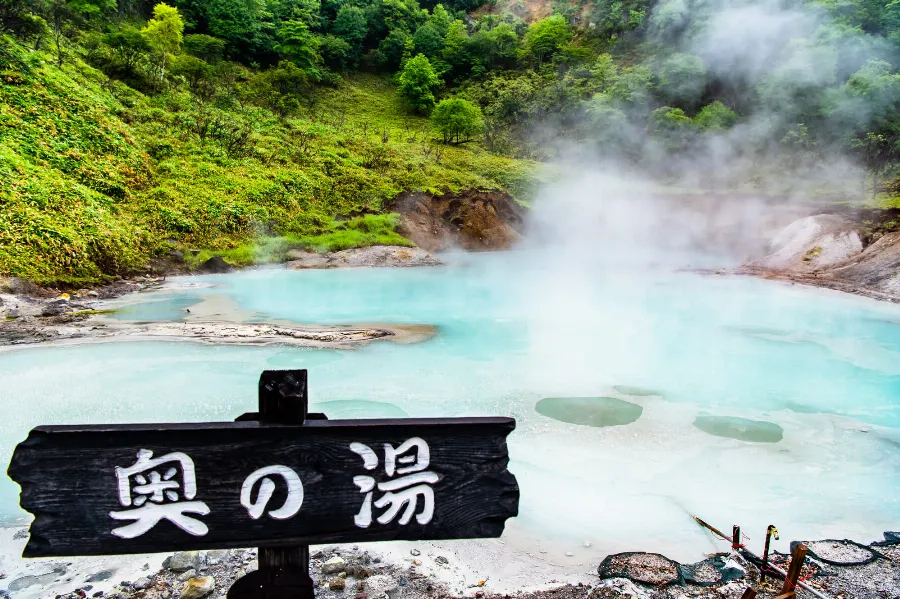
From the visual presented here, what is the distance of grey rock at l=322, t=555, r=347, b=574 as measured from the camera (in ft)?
10.2

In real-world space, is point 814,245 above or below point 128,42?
below

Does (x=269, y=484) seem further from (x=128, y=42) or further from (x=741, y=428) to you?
(x=128, y=42)

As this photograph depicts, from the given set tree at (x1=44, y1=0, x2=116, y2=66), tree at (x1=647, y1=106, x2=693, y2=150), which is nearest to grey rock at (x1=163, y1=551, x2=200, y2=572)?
tree at (x1=44, y1=0, x2=116, y2=66)

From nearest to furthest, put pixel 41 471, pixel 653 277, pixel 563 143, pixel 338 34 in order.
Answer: pixel 41 471 < pixel 653 277 < pixel 563 143 < pixel 338 34

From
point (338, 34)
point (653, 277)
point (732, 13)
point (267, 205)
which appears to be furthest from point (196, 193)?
point (732, 13)

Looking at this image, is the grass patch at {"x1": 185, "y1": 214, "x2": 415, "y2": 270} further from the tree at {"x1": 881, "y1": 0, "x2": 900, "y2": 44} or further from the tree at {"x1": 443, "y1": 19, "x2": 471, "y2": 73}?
the tree at {"x1": 881, "y1": 0, "x2": 900, "y2": 44}

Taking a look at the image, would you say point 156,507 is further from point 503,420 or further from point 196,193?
point 196,193

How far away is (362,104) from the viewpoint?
3228cm

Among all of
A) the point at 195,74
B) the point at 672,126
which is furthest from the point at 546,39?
the point at 195,74

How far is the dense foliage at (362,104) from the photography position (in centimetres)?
1449

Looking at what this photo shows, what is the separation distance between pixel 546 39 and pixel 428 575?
128 ft

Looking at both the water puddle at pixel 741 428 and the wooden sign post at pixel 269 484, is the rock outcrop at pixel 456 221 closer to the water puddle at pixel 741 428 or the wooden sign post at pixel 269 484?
the water puddle at pixel 741 428

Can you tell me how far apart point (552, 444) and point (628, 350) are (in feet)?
12.5

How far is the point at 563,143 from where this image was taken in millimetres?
30406
